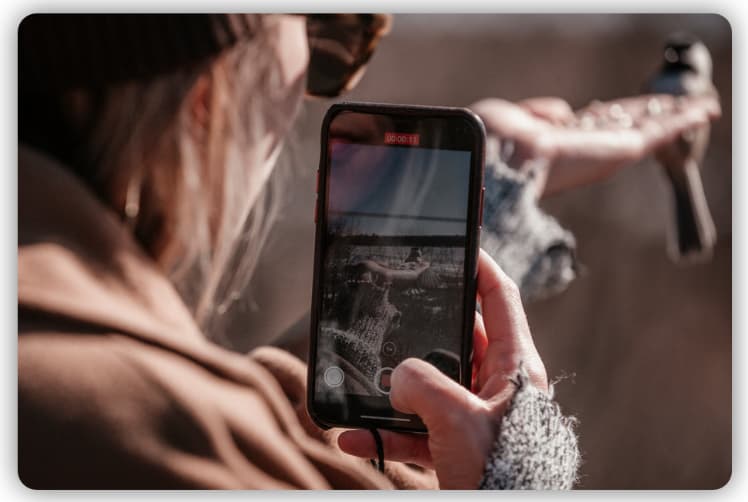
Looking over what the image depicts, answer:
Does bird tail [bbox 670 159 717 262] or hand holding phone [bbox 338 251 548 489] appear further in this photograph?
bird tail [bbox 670 159 717 262]

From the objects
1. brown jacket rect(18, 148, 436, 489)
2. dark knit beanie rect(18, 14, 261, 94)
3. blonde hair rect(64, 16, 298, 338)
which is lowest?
brown jacket rect(18, 148, 436, 489)

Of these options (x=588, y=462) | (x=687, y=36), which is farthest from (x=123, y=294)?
(x=687, y=36)

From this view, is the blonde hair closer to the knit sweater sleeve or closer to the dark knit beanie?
the dark knit beanie

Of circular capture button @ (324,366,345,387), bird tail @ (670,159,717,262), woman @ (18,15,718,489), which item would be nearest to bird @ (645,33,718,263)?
bird tail @ (670,159,717,262)

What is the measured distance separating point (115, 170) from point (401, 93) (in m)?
0.23

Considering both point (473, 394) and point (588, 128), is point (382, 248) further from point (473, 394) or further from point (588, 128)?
point (588, 128)

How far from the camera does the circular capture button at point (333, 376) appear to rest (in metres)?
0.51

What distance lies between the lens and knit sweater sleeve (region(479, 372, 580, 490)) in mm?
409

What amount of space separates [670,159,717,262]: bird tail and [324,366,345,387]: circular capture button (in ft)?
1.20

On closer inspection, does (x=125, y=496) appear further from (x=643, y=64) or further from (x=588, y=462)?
(x=643, y=64)

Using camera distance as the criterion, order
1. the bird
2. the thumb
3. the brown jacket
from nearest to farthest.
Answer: the thumb → the brown jacket → the bird

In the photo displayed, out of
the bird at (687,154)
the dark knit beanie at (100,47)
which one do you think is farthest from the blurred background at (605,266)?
the dark knit beanie at (100,47)

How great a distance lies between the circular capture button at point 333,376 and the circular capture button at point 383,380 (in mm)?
20

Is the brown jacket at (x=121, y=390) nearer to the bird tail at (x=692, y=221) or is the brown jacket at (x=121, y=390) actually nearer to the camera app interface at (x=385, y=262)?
the camera app interface at (x=385, y=262)
